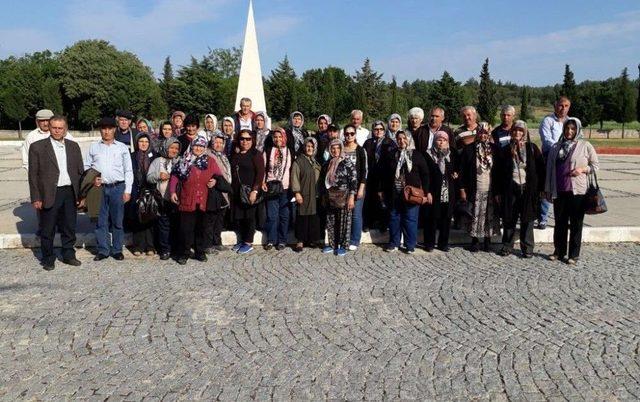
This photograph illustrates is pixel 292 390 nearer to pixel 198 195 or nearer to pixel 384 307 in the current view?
pixel 384 307

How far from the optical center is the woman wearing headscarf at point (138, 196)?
6805mm

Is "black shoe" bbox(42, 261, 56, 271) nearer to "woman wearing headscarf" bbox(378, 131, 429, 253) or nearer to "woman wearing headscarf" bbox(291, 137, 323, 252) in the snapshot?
"woman wearing headscarf" bbox(291, 137, 323, 252)

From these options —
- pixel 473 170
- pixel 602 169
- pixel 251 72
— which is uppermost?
pixel 251 72

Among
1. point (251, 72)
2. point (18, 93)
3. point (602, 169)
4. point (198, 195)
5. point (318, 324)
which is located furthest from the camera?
point (18, 93)

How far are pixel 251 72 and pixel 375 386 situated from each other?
38.7ft

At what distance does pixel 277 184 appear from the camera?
22.7ft

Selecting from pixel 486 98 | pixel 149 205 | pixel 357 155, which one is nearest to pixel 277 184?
pixel 357 155

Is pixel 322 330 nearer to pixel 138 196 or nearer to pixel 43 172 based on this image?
pixel 138 196

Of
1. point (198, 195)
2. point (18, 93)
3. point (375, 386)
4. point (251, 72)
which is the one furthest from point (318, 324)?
point (18, 93)

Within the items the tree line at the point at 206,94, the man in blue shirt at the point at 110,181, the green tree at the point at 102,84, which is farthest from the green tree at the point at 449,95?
the man in blue shirt at the point at 110,181

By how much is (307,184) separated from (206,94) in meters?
50.5

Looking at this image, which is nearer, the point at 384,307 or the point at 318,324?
the point at 318,324

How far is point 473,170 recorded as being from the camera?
271 inches

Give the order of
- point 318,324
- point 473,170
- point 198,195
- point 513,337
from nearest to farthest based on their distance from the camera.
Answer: point 513,337 → point 318,324 → point 198,195 → point 473,170
